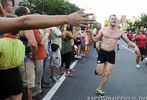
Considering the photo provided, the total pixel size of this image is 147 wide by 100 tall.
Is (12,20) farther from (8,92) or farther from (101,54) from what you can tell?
(101,54)

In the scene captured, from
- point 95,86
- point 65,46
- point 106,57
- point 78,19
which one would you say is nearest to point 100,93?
point 106,57

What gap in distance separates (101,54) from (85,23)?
714cm

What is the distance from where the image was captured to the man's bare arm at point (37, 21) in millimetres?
3062

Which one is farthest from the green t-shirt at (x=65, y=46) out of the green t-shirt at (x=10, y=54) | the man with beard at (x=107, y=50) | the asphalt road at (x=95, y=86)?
the green t-shirt at (x=10, y=54)

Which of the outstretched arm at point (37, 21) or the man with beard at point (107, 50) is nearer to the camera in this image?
the outstretched arm at point (37, 21)

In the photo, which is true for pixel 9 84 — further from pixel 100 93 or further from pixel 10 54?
pixel 100 93

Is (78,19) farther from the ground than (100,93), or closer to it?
farther from the ground

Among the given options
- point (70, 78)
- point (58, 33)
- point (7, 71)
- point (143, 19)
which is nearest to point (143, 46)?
point (70, 78)

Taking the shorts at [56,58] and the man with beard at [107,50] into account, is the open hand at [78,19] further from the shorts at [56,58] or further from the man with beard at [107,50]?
the shorts at [56,58]

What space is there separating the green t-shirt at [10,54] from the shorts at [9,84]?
0.08 metres

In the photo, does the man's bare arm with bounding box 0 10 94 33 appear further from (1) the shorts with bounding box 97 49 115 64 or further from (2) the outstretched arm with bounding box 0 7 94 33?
(1) the shorts with bounding box 97 49 115 64

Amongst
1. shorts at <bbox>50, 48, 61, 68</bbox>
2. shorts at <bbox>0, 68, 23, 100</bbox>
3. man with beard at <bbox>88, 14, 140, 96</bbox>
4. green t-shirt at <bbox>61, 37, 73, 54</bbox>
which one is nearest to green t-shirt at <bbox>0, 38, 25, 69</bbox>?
shorts at <bbox>0, 68, 23, 100</bbox>

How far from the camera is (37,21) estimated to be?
3.07 metres

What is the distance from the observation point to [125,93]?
34.5 feet
